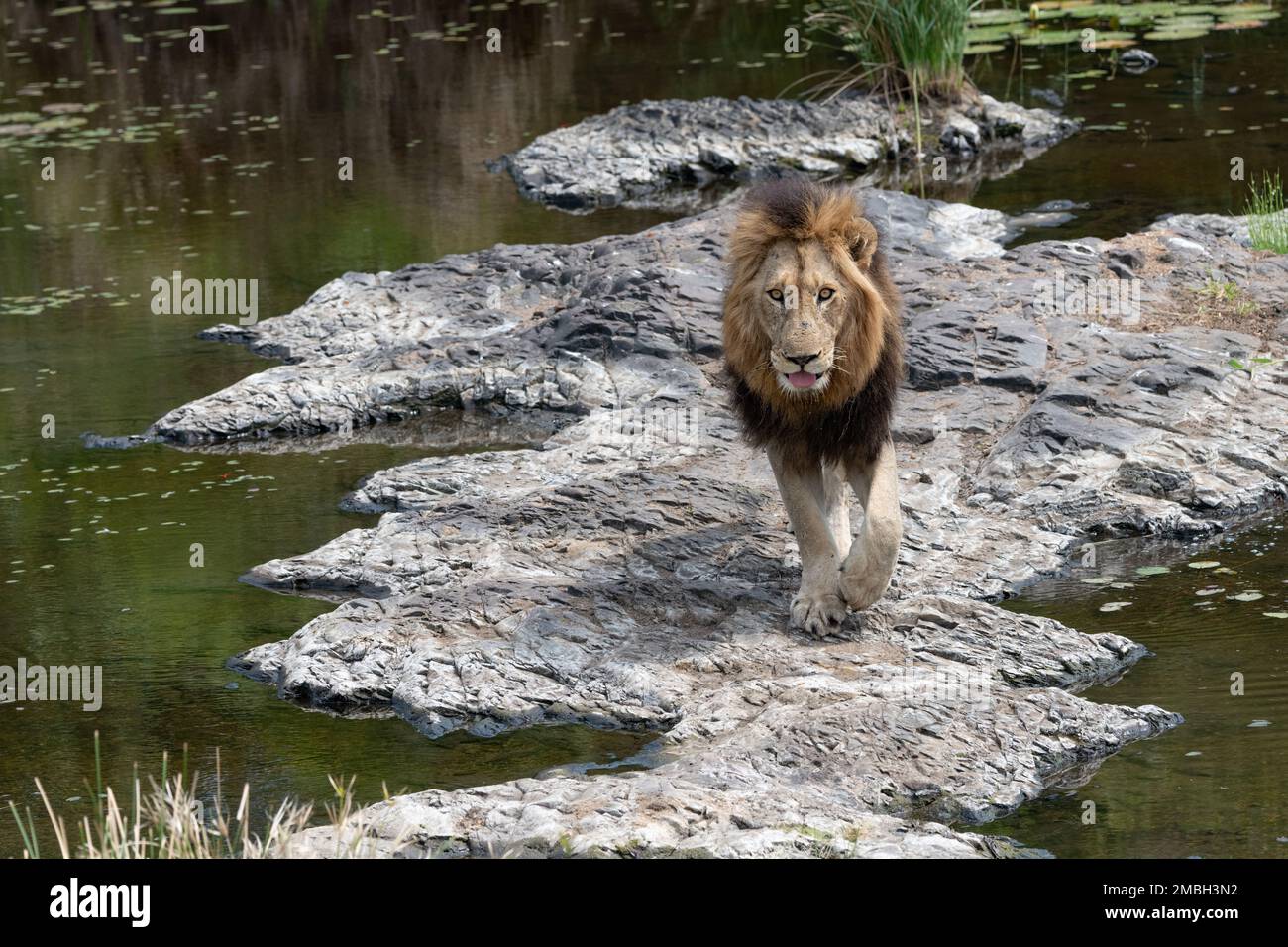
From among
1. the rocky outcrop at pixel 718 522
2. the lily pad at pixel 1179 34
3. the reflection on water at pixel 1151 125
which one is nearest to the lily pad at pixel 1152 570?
the rocky outcrop at pixel 718 522

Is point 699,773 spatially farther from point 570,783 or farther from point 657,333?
point 657,333

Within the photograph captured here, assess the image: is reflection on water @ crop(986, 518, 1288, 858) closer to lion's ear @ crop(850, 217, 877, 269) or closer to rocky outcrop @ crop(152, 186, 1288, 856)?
rocky outcrop @ crop(152, 186, 1288, 856)

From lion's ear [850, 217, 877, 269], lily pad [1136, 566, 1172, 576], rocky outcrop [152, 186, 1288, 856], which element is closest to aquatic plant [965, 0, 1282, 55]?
rocky outcrop [152, 186, 1288, 856]

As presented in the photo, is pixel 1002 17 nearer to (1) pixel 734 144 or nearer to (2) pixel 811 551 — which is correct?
(1) pixel 734 144

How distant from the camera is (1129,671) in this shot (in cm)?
650

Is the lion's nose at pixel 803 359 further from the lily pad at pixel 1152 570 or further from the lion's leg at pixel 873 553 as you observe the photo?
the lily pad at pixel 1152 570

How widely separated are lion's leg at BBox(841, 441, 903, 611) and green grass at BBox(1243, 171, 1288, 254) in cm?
485

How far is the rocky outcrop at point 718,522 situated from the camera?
568 centimetres

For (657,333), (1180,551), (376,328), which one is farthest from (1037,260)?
(376,328)

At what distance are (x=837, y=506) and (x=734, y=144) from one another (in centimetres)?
803

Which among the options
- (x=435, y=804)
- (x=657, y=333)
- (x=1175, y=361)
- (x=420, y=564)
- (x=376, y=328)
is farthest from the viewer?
(x=376, y=328)

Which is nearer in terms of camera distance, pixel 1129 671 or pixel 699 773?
pixel 699 773

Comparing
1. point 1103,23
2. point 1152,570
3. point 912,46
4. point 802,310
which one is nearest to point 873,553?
point 802,310

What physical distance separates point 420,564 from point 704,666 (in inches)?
60.7
